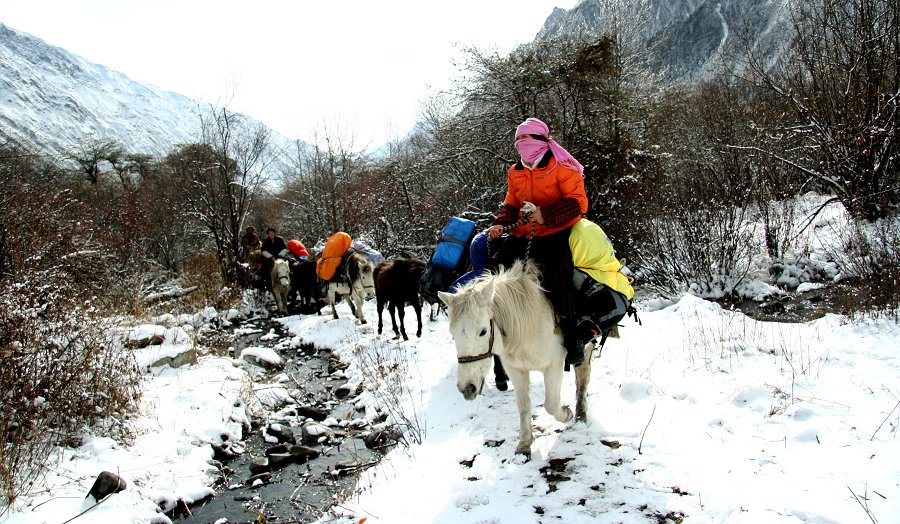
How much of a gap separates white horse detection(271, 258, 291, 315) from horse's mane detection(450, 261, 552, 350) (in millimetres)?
10377

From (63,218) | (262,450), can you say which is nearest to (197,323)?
(63,218)

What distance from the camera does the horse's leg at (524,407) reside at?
3590 millimetres

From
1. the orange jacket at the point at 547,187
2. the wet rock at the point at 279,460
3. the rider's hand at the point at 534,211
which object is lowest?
the wet rock at the point at 279,460

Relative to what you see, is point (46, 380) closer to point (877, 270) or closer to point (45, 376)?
point (45, 376)

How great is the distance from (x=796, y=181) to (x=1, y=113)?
93.8m

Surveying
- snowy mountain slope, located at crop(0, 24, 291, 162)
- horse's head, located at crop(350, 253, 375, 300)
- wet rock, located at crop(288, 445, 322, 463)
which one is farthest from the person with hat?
snowy mountain slope, located at crop(0, 24, 291, 162)

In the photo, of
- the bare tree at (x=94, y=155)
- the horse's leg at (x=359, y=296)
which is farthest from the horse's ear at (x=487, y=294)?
the bare tree at (x=94, y=155)

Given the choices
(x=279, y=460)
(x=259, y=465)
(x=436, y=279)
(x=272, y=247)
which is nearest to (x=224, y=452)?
(x=259, y=465)

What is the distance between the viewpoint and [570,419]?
3857 mm

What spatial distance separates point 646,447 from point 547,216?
1.99m

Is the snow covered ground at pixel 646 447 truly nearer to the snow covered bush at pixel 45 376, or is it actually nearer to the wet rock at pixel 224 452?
the wet rock at pixel 224 452

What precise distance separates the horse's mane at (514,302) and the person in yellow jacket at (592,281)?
346 mm

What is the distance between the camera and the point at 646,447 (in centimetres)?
344

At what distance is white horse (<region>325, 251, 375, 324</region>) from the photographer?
10656mm
